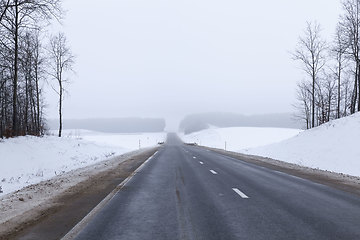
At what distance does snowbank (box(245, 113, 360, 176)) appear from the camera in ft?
64.4

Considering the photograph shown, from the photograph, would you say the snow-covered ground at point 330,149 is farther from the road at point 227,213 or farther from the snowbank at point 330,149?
the road at point 227,213

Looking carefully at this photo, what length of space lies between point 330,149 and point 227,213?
62.5ft

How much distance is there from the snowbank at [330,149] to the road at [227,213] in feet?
31.4

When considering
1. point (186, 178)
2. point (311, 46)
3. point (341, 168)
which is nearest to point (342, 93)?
point (311, 46)

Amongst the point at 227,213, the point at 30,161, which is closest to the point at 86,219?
the point at 227,213

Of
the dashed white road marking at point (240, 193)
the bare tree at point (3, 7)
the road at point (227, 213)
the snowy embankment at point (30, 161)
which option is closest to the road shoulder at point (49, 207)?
the road at point (227, 213)

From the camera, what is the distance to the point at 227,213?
7055 mm

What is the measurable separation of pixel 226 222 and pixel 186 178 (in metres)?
7.13

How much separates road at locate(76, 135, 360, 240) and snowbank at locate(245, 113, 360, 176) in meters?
9.57

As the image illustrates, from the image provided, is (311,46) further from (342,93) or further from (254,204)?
(254,204)

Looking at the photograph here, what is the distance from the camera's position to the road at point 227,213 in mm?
5551

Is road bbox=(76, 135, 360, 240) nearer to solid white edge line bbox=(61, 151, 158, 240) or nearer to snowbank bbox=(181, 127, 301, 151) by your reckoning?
solid white edge line bbox=(61, 151, 158, 240)

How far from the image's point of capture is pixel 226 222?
20.6 feet

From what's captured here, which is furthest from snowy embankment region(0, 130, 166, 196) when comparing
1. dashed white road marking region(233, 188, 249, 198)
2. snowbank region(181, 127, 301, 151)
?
snowbank region(181, 127, 301, 151)
